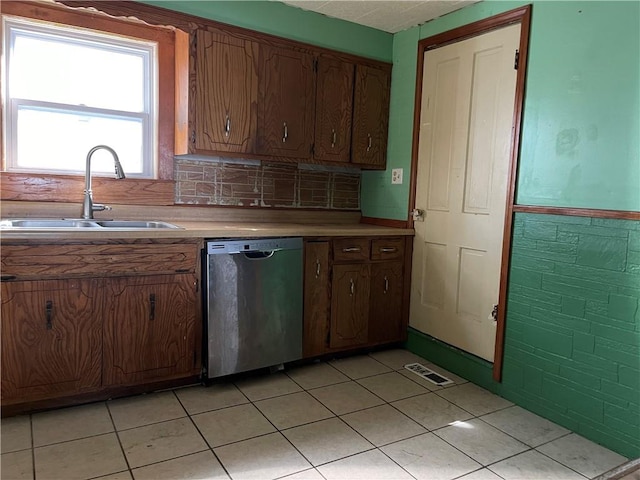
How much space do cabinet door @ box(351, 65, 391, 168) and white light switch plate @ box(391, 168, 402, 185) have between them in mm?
106

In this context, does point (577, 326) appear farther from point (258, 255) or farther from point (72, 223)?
point (72, 223)

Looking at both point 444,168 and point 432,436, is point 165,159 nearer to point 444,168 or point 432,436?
point 444,168

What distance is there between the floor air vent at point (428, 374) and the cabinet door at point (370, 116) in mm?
1460

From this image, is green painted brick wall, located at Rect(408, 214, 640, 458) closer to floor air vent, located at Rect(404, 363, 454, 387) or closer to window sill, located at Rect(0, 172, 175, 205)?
floor air vent, located at Rect(404, 363, 454, 387)

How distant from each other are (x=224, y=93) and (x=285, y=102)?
1.34 ft

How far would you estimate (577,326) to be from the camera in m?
2.26

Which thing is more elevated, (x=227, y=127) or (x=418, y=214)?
(x=227, y=127)

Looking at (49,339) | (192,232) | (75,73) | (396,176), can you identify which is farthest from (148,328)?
(396,176)

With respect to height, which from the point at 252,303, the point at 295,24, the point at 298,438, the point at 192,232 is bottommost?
the point at 298,438

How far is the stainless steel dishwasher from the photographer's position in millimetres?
2492

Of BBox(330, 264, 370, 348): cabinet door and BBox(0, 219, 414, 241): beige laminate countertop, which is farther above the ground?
BBox(0, 219, 414, 241): beige laminate countertop

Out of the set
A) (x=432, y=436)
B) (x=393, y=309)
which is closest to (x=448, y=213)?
(x=393, y=309)

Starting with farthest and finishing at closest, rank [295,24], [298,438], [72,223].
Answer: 1. [295,24]
2. [72,223]
3. [298,438]

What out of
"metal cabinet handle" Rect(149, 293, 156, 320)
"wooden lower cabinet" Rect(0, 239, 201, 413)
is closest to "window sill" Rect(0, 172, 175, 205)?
"wooden lower cabinet" Rect(0, 239, 201, 413)
